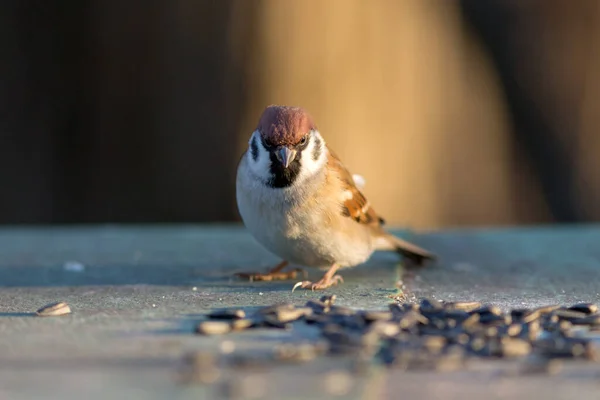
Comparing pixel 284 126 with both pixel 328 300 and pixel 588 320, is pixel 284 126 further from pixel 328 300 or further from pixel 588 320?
pixel 588 320

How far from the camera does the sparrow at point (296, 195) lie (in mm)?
3803

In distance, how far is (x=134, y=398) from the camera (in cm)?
225

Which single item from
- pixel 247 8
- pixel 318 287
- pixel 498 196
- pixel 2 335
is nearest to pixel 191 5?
pixel 247 8

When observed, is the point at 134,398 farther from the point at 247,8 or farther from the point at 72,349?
the point at 247,8

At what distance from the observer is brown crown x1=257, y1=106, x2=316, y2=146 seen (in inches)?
→ 148

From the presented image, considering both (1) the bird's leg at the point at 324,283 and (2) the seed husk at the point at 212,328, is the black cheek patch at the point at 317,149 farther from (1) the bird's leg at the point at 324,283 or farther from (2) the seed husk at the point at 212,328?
(2) the seed husk at the point at 212,328

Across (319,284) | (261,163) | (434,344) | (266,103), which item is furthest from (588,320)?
(266,103)

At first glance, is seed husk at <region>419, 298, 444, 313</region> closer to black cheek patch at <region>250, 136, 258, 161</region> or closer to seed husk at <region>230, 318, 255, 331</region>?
seed husk at <region>230, 318, 255, 331</region>

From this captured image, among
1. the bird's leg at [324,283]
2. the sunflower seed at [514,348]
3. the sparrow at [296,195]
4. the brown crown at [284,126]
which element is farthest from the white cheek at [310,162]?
the sunflower seed at [514,348]

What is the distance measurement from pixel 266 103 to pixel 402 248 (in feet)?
11.5

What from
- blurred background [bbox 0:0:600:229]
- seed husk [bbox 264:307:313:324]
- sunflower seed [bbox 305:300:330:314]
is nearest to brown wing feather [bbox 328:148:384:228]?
sunflower seed [bbox 305:300:330:314]

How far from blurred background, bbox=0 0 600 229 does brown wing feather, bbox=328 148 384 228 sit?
371 centimetres

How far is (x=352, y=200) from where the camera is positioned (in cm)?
414

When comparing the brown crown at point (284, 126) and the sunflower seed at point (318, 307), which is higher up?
the brown crown at point (284, 126)
